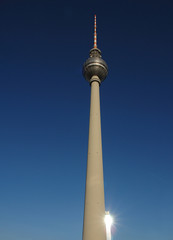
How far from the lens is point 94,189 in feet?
72.1

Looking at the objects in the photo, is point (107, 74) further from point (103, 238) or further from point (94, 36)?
point (103, 238)

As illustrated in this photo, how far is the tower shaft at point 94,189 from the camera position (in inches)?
782

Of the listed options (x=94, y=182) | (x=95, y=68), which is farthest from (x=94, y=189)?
(x=95, y=68)

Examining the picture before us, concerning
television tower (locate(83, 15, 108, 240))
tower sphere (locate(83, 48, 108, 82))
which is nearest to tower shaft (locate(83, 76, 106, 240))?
television tower (locate(83, 15, 108, 240))

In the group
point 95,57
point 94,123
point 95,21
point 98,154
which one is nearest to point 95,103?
point 94,123

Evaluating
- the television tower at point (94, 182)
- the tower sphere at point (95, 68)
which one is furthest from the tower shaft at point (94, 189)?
the tower sphere at point (95, 68)

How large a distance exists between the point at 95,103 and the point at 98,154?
8120 mm

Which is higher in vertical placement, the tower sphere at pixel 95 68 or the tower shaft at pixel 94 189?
the tower sphere at pixel 95 68

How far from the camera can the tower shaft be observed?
19.9 m

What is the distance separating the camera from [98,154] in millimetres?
24469

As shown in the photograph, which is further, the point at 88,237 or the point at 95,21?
the point at 95,21

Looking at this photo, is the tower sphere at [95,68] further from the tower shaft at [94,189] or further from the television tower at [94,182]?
the tower shaft at [94,189]

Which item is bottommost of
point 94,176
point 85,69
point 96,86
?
point 94,176

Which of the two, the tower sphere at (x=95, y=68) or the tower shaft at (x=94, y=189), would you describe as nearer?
the tower shaft at (x=94, y=189)
